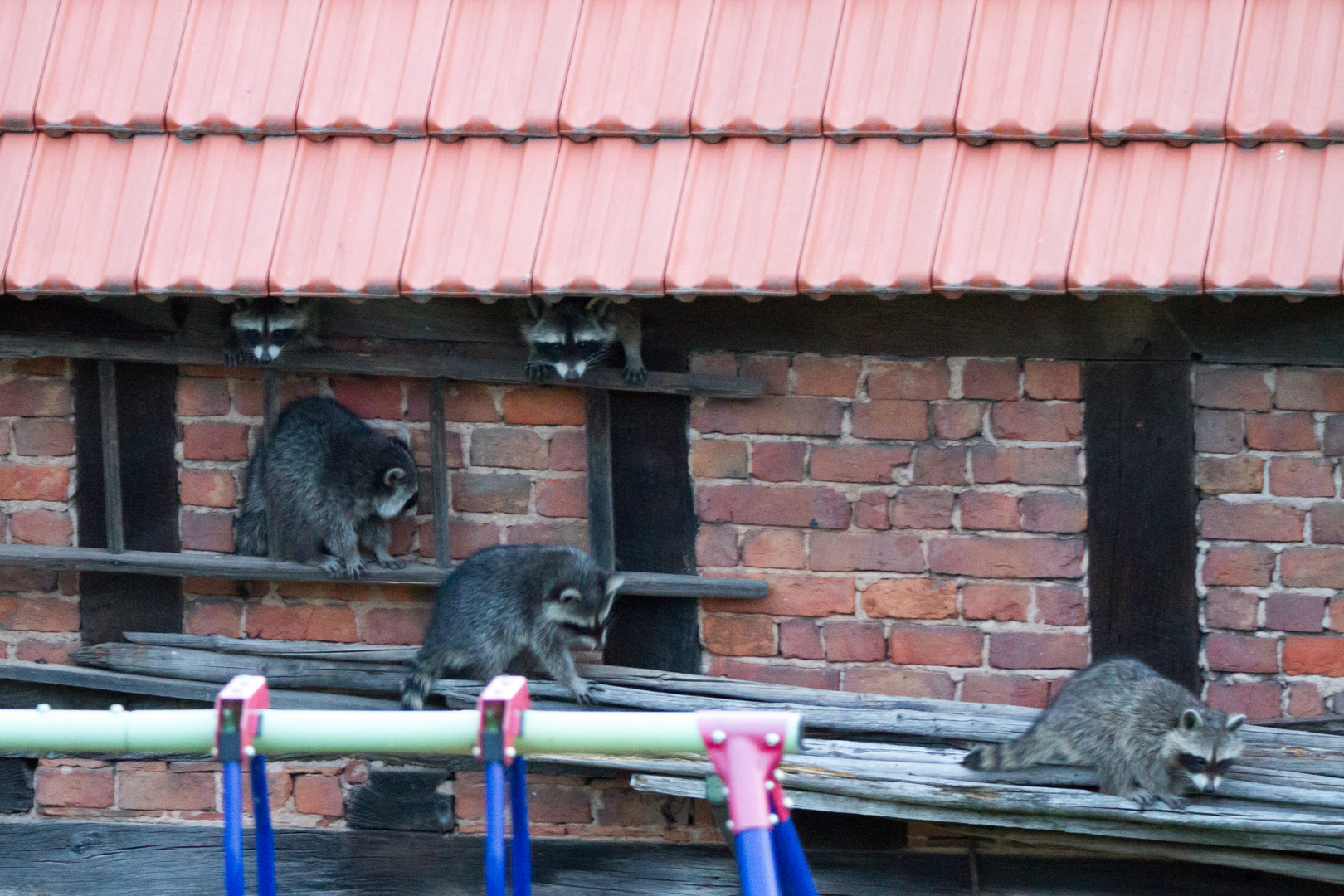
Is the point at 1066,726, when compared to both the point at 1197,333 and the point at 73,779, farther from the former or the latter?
the point at 73,779

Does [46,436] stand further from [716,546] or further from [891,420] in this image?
[891,420]

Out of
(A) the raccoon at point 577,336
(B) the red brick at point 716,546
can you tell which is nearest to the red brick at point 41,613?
(A) the raccoon at point 577,336

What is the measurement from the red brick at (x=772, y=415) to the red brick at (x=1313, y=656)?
154cm

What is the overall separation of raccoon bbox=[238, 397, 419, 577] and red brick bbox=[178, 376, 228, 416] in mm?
236

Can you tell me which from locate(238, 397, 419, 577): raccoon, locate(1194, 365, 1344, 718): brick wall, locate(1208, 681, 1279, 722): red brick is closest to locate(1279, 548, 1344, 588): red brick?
locate(1194, 365, 1344, 718): brick wall

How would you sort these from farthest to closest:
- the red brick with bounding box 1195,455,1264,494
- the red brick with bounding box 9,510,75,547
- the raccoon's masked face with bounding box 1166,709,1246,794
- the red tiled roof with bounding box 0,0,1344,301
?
1. the red brick with bounding box 9,510,75,547
2. the red brick with bounding box 1195,455,1264,494
3. the raccoon's masked face with bounding box 1166,709,1246,794
4. the red tiled roof with bounding box 0,0,1344,301

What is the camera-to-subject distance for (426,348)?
15.9 feet

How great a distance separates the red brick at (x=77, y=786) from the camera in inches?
207

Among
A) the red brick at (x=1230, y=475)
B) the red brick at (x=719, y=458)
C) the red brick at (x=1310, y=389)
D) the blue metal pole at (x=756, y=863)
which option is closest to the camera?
the blue metal pole at (x=756, y=863)

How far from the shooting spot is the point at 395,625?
507 cm

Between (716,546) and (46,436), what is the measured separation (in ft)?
7.75

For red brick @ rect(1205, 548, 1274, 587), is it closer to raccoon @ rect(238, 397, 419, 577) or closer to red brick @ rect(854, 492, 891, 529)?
red brick @ rect(854, 492, 891, 529)

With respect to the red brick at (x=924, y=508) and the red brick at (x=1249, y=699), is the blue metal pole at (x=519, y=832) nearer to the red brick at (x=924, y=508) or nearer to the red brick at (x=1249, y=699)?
the red brick at (x=924, y=508)

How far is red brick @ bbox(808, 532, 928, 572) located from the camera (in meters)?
4.67
